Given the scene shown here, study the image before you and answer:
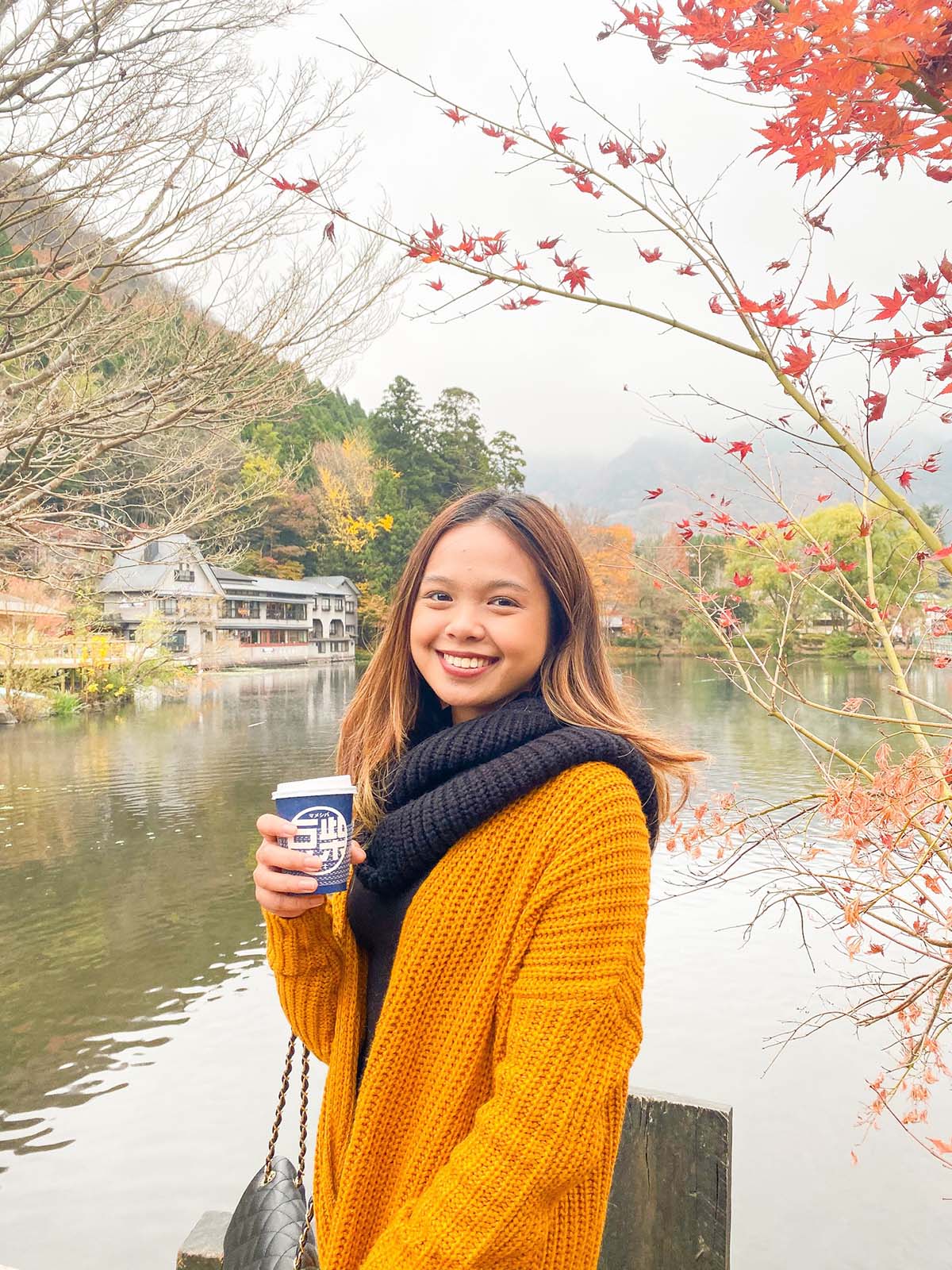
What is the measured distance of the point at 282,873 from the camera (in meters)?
0.93

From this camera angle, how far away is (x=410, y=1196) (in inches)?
35.8

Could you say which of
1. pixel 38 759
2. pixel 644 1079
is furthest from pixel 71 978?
pixel 38 759

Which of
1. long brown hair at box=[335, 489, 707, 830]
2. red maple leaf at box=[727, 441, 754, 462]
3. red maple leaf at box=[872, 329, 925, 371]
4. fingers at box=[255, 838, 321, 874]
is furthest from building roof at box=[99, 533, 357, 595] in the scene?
red maple leaf at box=[872, 329, 925, 371]

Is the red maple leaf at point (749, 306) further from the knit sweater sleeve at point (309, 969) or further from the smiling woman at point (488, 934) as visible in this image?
the knit sweater sleeve at point (309, 969)

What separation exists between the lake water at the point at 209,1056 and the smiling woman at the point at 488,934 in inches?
29.8

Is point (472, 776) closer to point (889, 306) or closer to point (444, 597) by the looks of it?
point (444, 597)

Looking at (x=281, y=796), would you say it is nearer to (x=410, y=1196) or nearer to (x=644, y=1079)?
(x=410, y=1196)

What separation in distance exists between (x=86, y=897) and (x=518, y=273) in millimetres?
5444

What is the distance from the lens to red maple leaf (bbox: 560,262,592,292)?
5.99ft

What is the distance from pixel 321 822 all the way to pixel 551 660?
362mm

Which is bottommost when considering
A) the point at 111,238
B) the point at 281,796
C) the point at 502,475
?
the point at 281,796

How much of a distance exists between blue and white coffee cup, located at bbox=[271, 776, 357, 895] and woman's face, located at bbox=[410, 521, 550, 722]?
205 millimetres

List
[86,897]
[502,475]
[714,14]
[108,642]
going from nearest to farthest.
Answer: [714,14] < [86,897] < [108,642] < [502,475]

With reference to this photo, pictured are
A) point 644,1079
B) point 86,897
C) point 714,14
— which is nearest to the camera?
point 714,14
